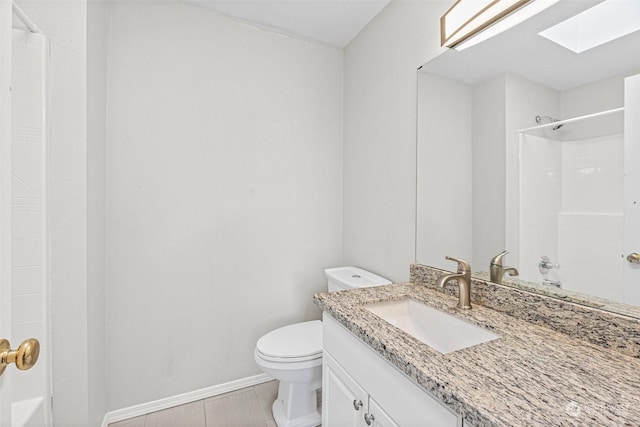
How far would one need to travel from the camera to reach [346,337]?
108cm

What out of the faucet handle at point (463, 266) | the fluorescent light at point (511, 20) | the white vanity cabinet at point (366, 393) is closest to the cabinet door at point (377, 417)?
the white vanity cabinet at point (366, 393)

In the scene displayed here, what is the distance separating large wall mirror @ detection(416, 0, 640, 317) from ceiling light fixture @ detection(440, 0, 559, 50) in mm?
32

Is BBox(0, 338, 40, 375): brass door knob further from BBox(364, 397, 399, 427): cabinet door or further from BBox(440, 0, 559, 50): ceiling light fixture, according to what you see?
BBox(440, 0, 559, 50): ceiling light fixture

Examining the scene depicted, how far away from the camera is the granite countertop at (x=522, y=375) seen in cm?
55

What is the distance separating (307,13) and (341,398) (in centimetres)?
213

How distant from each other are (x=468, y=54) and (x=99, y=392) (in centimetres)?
240

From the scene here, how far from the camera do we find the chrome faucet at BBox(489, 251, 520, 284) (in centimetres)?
113

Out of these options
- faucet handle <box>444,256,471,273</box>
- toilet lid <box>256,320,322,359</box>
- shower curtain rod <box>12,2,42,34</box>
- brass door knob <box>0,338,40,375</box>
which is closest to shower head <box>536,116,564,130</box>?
faucet handle <box>444,256,471,273</box>

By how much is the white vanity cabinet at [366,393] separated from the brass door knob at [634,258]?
2.20 ft

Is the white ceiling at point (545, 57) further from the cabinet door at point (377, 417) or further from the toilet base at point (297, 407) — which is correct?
the toilet base at point (297, 407)

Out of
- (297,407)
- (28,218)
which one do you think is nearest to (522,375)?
(297,407)

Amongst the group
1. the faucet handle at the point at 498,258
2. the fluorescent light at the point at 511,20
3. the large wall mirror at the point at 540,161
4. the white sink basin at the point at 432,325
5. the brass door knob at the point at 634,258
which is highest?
the fluorescent light at the point at 511,20

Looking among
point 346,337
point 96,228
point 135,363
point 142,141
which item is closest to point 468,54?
point 346,337

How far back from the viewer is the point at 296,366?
1.51 metres
